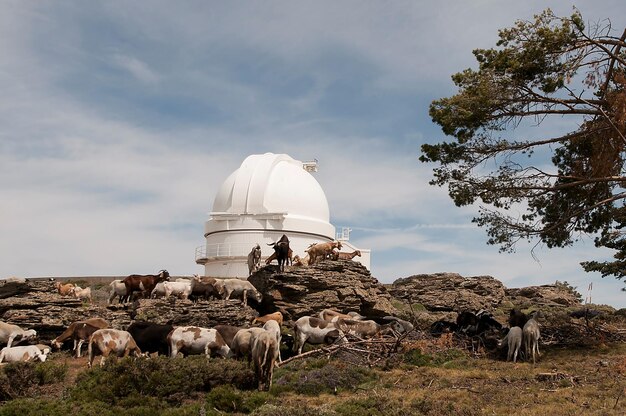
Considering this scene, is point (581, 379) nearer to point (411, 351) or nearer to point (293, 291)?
point (411, 351)

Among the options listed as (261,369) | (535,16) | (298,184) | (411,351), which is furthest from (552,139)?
(298,184)

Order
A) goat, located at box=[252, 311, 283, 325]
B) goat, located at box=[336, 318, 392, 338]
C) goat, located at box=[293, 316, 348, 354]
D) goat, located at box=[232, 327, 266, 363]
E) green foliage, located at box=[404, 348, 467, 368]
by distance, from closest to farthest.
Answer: goat, located at box=[232, 327, 266, 363], green foliage, located at box=[404, 348, 467, 368], goat, located at box=[293, 316, 348, 354], goat, located at box=[336, 318, 392, 338], goat, located at box=[252, 311, 283, 325]

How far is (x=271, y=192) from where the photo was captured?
46625mm

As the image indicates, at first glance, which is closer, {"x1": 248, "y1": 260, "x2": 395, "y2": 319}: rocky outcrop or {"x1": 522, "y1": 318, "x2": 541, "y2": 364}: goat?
{"x1": 522, "y1": 318, "x2": 541, "y2": 364}: goat

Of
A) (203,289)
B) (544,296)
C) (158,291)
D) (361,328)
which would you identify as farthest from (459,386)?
(544,296)

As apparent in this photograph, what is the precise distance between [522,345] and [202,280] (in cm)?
1254

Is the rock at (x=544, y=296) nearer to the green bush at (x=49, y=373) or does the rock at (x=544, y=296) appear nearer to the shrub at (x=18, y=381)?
the green bush at (x=49, y=373)

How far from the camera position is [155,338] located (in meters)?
19.9

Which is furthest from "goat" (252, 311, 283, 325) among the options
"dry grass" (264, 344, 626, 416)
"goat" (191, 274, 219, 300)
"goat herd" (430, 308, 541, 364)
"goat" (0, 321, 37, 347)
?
"goat" (0, 321, 37, 347)

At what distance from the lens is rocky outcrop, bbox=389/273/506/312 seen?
3488cm

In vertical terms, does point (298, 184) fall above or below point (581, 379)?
above

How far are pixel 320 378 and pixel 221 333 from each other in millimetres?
3651

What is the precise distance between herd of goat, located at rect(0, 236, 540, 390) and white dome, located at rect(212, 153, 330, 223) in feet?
62.5

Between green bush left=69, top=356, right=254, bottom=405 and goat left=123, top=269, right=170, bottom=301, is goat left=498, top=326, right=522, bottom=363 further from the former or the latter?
goat left=123, top=269, right=170, bottom=301
